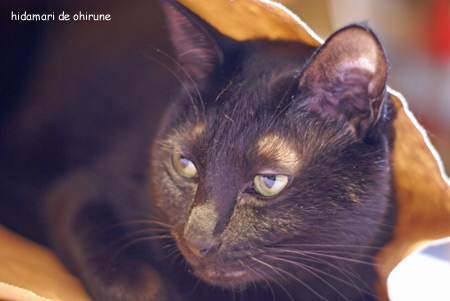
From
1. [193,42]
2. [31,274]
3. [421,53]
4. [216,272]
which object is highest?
[193,42]

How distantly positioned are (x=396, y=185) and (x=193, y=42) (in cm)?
48

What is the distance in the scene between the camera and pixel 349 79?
69 centimetres

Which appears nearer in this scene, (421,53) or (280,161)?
(280,161)

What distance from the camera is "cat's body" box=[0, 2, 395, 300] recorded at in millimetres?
705

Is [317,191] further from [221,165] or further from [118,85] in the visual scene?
[118,85]

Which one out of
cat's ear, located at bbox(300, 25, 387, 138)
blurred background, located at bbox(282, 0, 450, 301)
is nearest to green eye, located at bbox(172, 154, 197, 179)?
cat's ear, located at bbox(300, 25, 387, 138)

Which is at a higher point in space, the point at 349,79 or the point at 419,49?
the point at 349,79

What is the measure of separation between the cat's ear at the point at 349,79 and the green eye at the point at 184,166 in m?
0.25

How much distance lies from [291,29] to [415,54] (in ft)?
2.95

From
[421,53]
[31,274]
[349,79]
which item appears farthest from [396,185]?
[421,53]

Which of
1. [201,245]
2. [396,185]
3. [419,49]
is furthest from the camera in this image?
[419,49]

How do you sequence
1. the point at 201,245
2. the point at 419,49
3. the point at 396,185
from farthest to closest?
the point at 419,49, the point at 396,185, the point at 201,245

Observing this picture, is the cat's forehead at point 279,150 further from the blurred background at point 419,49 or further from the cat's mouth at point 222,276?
the blurred background at point 419,49

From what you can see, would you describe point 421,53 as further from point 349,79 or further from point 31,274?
point 31,274
